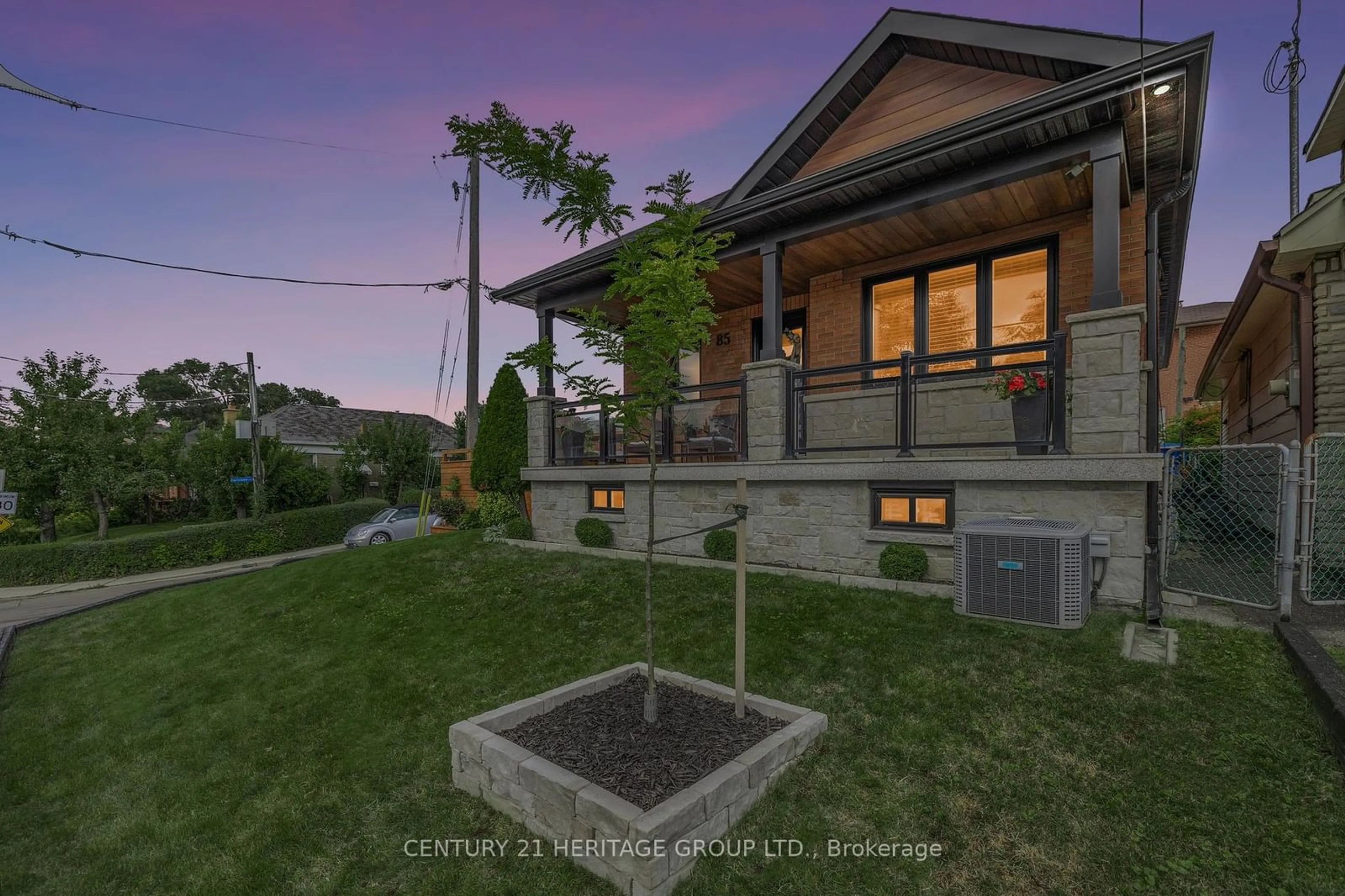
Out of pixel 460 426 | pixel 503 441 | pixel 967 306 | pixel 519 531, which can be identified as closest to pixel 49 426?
pixel 460 426

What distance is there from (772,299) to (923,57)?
14.1ft

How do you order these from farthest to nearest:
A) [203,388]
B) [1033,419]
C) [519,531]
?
[203,388] → [519,531] → [1033,419]

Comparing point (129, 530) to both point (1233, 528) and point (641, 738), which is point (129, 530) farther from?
point (1233, 528)

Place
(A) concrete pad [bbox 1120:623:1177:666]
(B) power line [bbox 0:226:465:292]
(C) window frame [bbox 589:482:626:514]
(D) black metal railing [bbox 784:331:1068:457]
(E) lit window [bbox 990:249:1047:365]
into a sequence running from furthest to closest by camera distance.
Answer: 1. (B) power line [bbox 0:226:465:292]
2. (C) window frame [bbox 589:482:626:514]
3. (E) lit window [bbox 990:249:1047:365]
4. (D) black metal railing [bbox 784:331:1068:457]
5. (A) concrete pad [bbox 1120:623:1177:666]

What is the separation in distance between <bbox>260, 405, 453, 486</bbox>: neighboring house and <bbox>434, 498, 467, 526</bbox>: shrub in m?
14.3

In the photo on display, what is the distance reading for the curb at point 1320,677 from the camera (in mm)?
2818

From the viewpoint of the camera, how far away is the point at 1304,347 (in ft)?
23.1

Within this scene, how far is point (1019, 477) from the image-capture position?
17.4 feet

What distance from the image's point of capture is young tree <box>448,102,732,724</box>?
3133 mm

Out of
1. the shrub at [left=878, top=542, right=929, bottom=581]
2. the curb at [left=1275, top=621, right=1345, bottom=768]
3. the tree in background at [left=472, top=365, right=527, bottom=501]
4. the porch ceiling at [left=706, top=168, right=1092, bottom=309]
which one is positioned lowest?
the curb at [left=1275, top=621, right=1345, bottom=768]

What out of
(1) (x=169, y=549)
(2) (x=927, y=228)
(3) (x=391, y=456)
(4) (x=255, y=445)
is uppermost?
(2) (x=927, y=228)

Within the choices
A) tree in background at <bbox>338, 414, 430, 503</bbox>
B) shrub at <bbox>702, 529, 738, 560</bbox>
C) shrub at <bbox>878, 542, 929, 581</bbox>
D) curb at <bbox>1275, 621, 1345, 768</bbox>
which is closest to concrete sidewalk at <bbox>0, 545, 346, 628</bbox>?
tree in background at <bbox>338, 414, 430, 503</bbox>

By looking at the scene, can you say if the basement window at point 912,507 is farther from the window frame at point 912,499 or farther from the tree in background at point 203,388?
the tree in background at point 203,388

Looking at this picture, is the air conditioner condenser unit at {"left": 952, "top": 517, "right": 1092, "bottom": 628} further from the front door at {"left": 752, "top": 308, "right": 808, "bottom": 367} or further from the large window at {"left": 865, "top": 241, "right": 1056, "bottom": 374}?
the front door at {"left": 752, "top": 308, "right": 808, "bottom": 367}
